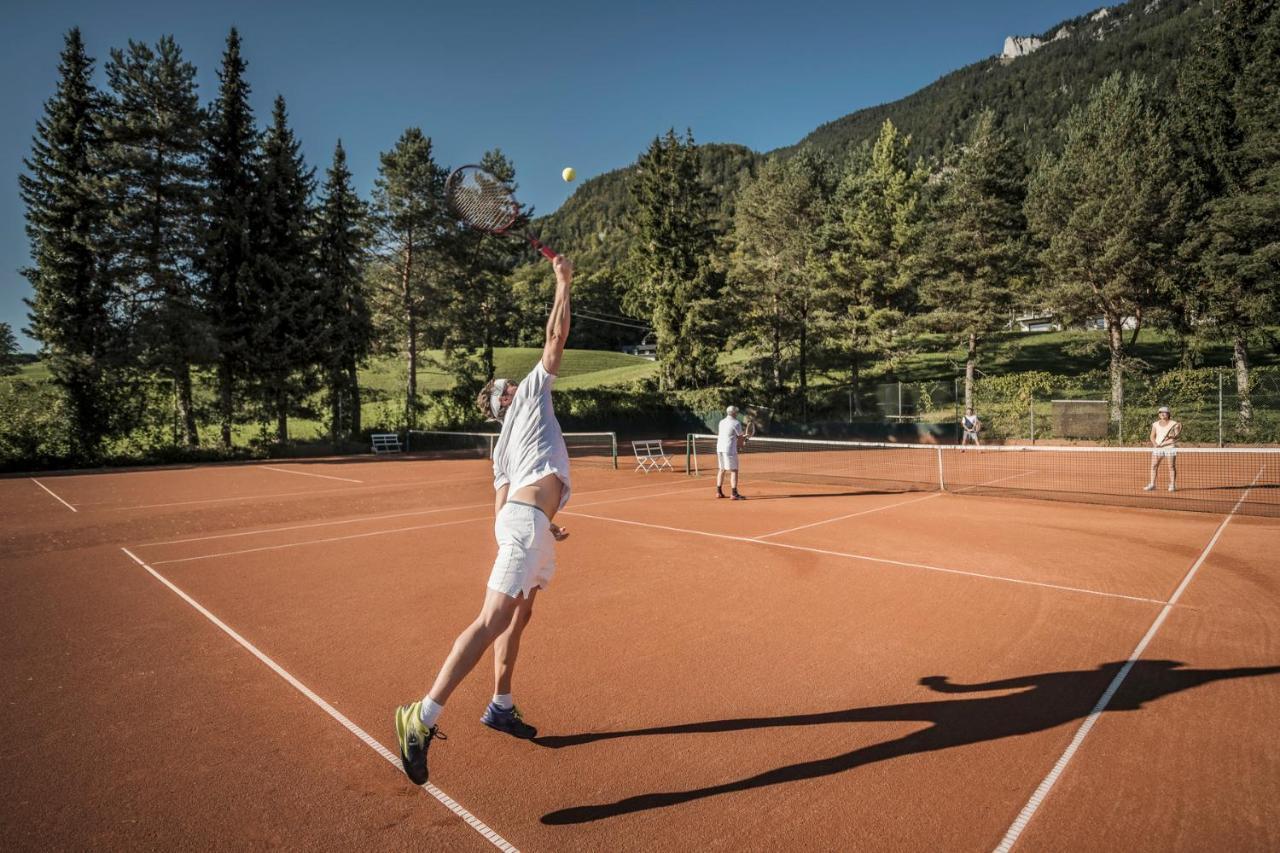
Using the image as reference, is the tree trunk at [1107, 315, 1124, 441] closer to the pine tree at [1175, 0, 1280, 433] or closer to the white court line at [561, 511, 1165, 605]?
the pine tree at [1175, 0, 1280, 433]

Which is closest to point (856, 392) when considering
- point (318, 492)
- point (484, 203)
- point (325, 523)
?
point (318, 492)

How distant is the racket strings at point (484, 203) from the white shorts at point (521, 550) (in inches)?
119

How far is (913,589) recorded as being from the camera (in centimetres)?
721

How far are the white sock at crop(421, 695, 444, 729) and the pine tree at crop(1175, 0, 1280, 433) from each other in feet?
114

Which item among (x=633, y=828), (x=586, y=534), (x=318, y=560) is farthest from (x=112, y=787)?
(x=586, y=534)

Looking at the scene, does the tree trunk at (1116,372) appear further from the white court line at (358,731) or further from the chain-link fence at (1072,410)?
the white court line at (358,731)

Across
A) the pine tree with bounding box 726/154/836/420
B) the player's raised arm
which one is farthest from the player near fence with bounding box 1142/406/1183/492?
the pine tree with bounding box 726/154/836/420

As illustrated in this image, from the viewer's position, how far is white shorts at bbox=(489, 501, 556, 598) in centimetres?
367

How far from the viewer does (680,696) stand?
4.76 m

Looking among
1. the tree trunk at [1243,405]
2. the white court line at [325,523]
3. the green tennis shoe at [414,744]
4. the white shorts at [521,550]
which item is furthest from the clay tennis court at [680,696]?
the tree trunk at [1243,405]

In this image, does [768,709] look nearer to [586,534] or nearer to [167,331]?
[586,534]

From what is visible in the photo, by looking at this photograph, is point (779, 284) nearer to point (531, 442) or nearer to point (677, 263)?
point (677, 263)

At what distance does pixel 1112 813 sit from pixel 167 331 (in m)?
33.0

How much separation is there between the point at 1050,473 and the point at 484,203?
1927 cm
